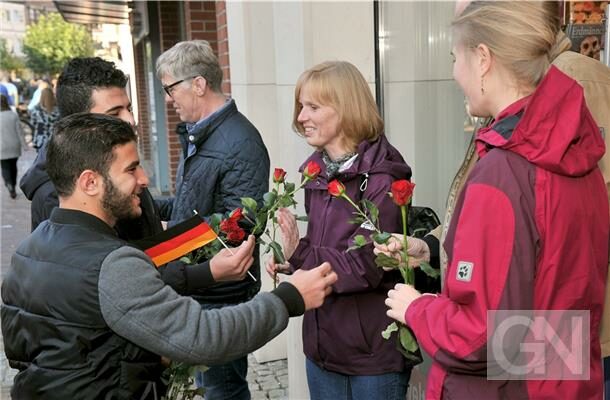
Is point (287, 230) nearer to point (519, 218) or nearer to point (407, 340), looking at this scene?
point (407, 340)

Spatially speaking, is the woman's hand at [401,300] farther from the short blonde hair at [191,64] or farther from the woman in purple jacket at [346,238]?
the short blonde hair at [191,64]

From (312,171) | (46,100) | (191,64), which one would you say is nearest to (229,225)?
(312,171)

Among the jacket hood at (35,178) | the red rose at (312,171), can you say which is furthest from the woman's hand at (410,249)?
the jacket hood at (35,178)

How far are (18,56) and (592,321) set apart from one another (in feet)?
198

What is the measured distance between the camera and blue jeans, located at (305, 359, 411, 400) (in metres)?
2.42

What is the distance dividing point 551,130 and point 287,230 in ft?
3.95

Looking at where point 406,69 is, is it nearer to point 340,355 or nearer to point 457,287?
point 340,355

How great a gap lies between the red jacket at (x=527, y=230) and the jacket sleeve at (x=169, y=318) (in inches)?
21.3

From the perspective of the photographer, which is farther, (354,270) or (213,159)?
(213,159)

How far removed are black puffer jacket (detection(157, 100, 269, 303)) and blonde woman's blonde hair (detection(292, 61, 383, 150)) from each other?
78cm

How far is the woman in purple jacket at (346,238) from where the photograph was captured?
2.32 metres

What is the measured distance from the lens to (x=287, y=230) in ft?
8.19

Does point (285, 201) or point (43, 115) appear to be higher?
point (43, 115)

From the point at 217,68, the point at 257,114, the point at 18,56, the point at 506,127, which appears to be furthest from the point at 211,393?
the point at 18,56
